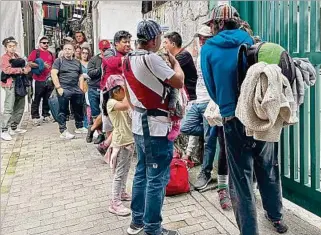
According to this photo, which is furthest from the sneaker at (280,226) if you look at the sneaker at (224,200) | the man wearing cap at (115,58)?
the man wearing cap at (115,58)

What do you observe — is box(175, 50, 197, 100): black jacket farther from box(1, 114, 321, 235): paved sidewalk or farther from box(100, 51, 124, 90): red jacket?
box(1, 114, 321, 235): paved sidewalk

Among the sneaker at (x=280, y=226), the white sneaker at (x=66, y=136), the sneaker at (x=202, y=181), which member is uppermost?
the white sneaker at (x=66, y=136)

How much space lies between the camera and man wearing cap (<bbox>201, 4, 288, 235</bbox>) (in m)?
2.30

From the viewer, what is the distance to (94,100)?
5.97m

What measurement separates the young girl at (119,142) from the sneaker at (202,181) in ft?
2.67

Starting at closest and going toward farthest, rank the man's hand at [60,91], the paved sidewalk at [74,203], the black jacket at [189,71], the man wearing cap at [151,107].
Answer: the man wearing cap at [151,107], the paved sidewalk at [74,203], the black jacket at [189,71], the man's hand at [60,91]

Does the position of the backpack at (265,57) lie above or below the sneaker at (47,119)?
above

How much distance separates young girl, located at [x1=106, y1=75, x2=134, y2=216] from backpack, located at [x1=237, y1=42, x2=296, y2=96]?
4.07ft

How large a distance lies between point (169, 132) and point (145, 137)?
18cm

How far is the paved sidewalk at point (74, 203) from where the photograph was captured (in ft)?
9.80

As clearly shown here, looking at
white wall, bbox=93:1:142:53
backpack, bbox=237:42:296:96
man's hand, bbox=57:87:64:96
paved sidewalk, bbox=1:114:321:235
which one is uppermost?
white wall, bbox=93:1:142:53

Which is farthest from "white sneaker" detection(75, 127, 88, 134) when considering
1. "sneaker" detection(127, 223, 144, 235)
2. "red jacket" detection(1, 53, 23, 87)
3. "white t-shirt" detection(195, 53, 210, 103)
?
"sneaker" detection(127, 223, 144, 235)

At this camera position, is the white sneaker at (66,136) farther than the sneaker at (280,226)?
Yes

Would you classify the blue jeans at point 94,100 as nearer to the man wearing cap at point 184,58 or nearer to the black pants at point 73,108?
the black pants at point 73,108
